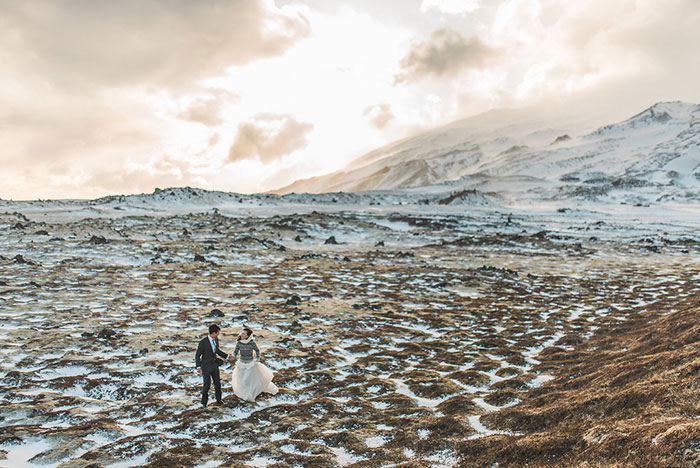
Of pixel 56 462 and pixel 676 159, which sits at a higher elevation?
pixel 676 159

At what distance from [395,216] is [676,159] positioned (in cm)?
18300

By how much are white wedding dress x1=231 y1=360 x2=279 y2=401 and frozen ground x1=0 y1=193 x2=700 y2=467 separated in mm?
315

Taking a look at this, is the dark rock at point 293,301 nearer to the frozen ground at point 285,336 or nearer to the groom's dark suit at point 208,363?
the frozen ground at point 285,336

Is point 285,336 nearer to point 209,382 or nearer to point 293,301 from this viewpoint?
point 293,301

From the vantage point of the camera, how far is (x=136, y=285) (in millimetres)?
24297

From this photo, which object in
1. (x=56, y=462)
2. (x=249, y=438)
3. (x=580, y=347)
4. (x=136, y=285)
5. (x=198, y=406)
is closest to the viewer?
(x=56, y=462)

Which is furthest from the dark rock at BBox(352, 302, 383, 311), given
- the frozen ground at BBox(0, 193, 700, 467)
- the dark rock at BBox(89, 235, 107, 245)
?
the dark rock at BBox(89, 235, 107, 245)

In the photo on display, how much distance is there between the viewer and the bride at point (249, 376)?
11492mm

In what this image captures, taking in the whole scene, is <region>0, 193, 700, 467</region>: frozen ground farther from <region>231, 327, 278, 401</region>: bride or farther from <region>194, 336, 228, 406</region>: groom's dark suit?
<region>194, 336, 228, 406</region>: groom's dark suit

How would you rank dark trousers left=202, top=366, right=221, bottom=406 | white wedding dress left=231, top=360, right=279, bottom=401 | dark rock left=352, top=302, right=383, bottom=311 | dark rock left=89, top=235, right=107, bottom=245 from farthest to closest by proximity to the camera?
dark rock left=89, top=235, right=107, bottom=245, dark rock left=352, top=302, right=383, bottom=311, white wedding dress left=231, top=360, right=279, bottom=401, dark trousers left=202, top=366, right=221, bottom=406

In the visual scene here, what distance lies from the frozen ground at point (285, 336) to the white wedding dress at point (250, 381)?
1.03 ft

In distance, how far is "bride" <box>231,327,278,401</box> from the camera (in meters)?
11.5

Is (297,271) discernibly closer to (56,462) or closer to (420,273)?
(420,273)

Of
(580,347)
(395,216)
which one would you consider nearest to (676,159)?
(395,216)
